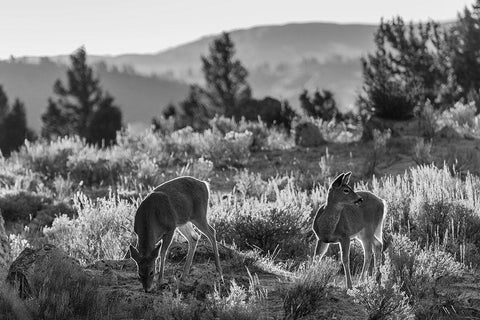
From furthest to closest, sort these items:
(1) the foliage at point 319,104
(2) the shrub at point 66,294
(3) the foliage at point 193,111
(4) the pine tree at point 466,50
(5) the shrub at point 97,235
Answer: (3) the foliage at point 193,111
(1) the foliage at point 319,104
(4) the pine tree at point 466,50
(5) the shrub at point 97,235
(2) the shrub at point 66,294

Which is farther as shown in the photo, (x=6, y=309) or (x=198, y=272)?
(x=198, y=272)

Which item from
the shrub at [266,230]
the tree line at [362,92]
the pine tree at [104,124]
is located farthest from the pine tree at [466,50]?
the shrub at [266,230]

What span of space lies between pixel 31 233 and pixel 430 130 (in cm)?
1031

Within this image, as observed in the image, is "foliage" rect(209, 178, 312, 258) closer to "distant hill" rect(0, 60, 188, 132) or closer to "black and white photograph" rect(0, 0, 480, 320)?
"black and white photograph" rect(0, 0, 480, 320)

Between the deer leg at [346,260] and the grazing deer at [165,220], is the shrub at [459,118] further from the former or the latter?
the grazing deer at [165,220]

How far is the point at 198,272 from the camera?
779 cm

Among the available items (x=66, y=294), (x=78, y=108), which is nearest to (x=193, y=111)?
(x=78, y=108)

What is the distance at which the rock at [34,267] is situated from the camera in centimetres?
669

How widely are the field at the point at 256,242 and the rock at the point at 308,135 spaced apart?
0.92 feet

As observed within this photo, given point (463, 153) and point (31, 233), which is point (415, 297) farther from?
point (463, 153)

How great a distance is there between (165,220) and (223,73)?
5115 centimetres

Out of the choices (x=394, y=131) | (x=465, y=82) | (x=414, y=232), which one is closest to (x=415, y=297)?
(x=414, y=232)

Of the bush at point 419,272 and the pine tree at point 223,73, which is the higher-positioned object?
the bush at point 419,272

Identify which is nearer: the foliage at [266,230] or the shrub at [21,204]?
the foliage at [266,230]
